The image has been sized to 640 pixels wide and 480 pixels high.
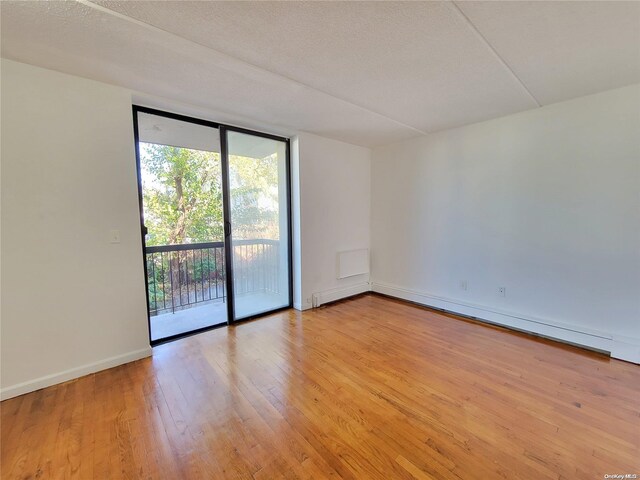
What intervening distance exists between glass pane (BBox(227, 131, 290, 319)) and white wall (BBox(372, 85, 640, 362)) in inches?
72.6

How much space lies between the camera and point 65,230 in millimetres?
2094

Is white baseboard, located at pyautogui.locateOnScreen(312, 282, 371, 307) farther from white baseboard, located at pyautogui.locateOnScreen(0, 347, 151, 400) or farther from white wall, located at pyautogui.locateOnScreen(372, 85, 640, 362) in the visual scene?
white baseboard, located at pyautogui.locateOnScreen(0, 347, 151, 400)

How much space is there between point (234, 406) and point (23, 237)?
195cm

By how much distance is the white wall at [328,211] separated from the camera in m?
3.68

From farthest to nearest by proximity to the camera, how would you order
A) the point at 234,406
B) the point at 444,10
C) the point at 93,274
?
the point at 93,274 < the point at 234,406 < the point at 444,10

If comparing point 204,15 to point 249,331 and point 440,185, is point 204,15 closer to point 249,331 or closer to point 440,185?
point 249,331

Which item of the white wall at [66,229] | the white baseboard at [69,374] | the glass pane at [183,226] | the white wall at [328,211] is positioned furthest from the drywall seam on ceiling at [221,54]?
the white baseboard at [69,374]

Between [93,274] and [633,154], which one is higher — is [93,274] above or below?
below

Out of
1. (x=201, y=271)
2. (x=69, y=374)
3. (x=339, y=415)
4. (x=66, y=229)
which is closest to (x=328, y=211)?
(x=201, y=271)

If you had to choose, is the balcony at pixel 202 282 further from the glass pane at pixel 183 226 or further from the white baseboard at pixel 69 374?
the white baseboard at pixel 69 374

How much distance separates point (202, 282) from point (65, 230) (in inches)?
84.2

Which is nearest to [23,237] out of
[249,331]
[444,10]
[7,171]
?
→ [7,171]

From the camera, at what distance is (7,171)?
6.13 feet

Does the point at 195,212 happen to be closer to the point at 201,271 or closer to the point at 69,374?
the point at 201,271
